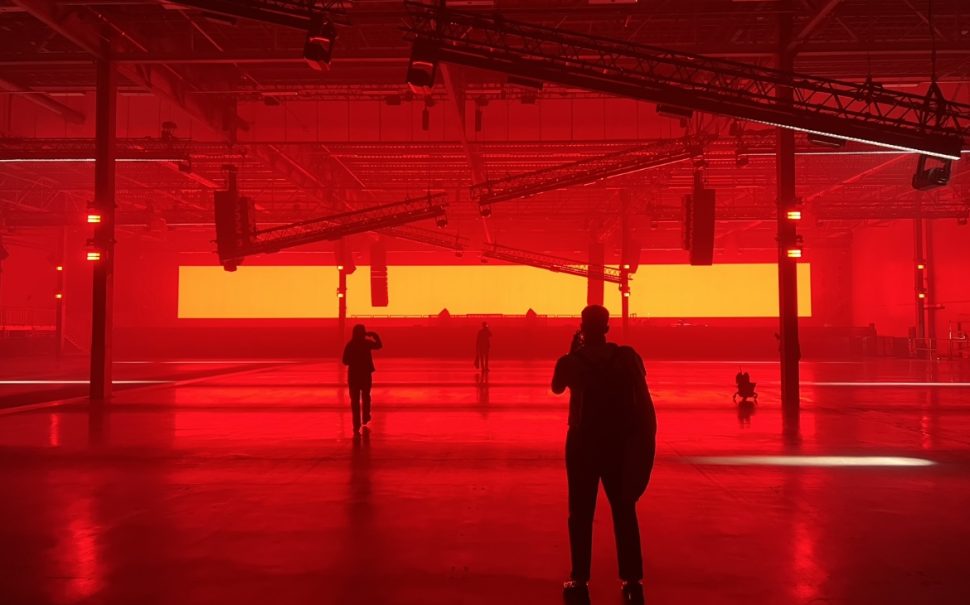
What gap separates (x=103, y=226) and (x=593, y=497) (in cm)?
1580

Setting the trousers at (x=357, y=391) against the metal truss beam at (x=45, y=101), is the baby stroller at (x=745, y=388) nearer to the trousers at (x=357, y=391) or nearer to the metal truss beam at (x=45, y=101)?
the trousers at (x=357, y=391)

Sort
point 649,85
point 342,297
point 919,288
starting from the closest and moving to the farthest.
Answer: point 649,85, point 919,288, point 342,297

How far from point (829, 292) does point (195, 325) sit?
41.2 metres

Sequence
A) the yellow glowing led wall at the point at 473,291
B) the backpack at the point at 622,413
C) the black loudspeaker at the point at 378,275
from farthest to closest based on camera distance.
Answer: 1. the yellow glowing led wall at the point at 473,291
2. the black loudspeaker at the point at 378,275
3. the backpack at the point at 622,413

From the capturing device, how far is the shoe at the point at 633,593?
4.34 meters

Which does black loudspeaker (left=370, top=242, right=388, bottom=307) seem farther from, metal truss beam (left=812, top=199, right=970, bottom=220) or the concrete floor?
the concrete floor

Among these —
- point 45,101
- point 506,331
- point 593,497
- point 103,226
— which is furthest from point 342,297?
point 593,497

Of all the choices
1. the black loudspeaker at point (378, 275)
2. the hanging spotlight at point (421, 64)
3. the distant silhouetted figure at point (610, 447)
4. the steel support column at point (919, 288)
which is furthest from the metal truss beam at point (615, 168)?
the steel support column at point (919, 288)

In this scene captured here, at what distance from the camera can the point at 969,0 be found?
1608 cm

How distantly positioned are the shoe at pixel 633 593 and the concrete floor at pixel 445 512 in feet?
0.48

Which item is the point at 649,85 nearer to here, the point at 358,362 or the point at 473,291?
the point at 358,362

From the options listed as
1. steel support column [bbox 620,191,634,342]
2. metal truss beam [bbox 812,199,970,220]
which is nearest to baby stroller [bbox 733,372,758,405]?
steel support column [bbox 620,191,634,342]

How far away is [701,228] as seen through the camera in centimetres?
1969

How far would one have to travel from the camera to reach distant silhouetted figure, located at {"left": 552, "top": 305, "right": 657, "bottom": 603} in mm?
4324
